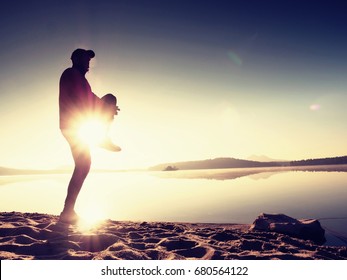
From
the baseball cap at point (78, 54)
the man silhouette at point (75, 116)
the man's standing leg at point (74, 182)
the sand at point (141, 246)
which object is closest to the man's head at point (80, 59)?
the baseball cap at point (78, 54)

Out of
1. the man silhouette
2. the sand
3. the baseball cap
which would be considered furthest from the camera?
the baseball cap

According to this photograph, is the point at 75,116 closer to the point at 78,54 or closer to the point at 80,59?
the point at 80,59

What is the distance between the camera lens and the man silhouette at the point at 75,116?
575 centimetres

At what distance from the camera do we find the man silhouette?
575 cm

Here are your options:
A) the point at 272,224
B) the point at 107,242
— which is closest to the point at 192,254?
the point at 107,242

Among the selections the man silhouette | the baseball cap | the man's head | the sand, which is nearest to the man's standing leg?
the man silhouette

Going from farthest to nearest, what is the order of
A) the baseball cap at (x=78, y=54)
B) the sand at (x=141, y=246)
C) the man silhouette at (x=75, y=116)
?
the baseball cap at (x=78, y=54) < the man silhouette at (x=75, y=116) < the sand at (x=141, y=246)

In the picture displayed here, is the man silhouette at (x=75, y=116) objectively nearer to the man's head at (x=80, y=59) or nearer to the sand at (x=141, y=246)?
the man's head at (x=80, y=59)

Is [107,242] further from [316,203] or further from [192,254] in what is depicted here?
[316,203]

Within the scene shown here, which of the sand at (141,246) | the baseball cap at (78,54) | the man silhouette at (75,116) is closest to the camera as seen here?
the sand at (141,246)

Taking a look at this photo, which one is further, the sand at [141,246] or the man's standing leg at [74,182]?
the man's standing leg at [74,182]

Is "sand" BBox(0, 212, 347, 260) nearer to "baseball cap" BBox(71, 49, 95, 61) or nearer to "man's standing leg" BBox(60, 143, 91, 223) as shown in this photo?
"man's standing leg" BBox(60, 143, 91, 223)

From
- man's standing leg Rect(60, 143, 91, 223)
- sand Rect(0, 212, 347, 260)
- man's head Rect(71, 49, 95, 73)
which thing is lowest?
sand Rect(0, 212, 347, 260)

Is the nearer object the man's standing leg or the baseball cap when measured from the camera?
the man's standing leg
